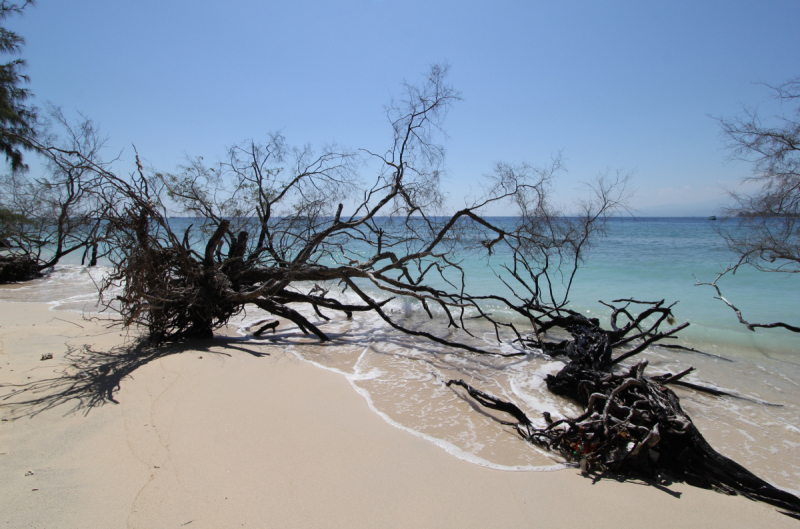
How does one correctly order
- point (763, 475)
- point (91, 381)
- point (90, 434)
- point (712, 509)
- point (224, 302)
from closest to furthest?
point (712, 509)
point (90, 434)
point (763, 475)
point (91, 381)
point (224, 302)

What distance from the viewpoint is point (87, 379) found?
4090 mm

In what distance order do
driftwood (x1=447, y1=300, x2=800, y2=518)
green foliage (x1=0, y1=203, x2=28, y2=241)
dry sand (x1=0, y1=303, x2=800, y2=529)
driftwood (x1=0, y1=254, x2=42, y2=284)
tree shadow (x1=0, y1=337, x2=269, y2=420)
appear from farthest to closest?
driftwood (x1=0, y1=254, x2=42, y2=284) → green foliage (x1=0, y1=203, x2=28, y2=241) → tree shadow (x1=0, y1=337, x2=269, y2=420) → driftwood (x1=447, y1=300, x2=800, y2=518) → dry sand (x1=0, y1=303, x2=800, y2=529)

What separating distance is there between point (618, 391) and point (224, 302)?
5836 mm

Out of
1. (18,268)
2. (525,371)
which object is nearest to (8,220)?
(18,268)

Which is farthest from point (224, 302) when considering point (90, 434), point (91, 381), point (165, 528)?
point (165, 528)

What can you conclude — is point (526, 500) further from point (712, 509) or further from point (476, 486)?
point (712, 509)

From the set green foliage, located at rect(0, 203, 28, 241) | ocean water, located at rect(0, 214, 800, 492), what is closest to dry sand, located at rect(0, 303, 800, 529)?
ocean water, located at rect(0, 214, 800, 492)

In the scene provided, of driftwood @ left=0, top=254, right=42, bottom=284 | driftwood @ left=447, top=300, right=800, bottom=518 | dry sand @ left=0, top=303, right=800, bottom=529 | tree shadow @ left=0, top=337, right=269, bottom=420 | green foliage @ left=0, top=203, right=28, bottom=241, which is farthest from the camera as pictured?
driftwood @ left=0, top=254, right=42, bottom=284

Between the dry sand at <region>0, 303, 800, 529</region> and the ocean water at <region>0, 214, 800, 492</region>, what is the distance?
0.44 meters

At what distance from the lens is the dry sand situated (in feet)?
7.66

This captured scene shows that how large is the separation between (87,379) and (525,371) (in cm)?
533

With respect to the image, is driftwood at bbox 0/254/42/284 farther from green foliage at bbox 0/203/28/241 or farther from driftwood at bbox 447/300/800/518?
driftwood at bbox 447/300/800/518

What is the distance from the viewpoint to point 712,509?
2.60m

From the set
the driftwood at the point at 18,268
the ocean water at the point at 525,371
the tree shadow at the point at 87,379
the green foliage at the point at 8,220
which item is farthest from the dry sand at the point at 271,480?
the driftwood at the point at 18,268
